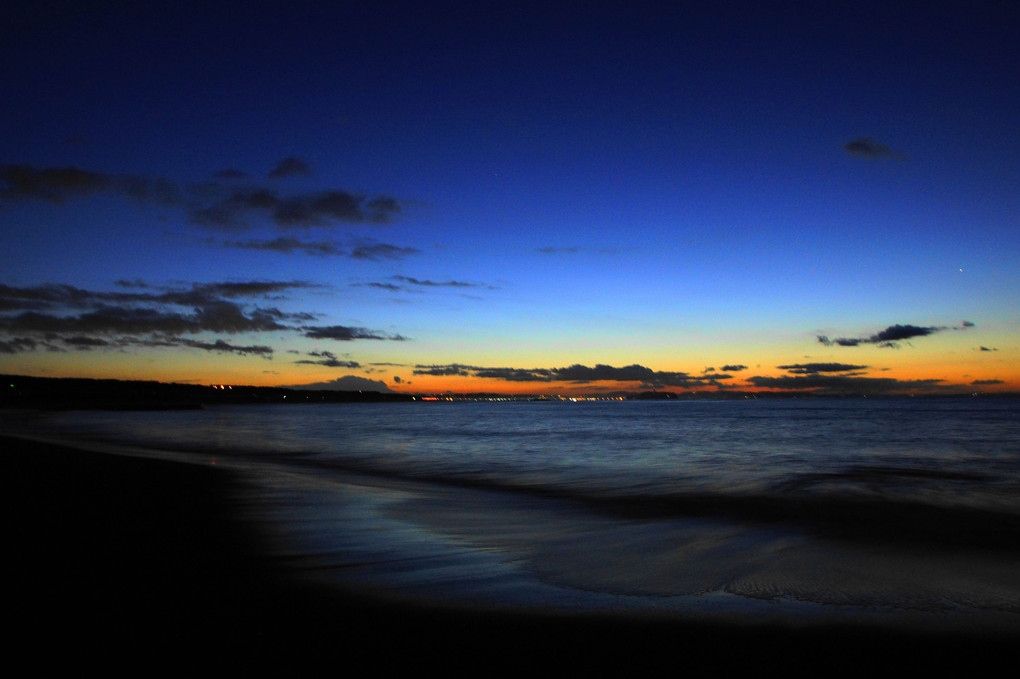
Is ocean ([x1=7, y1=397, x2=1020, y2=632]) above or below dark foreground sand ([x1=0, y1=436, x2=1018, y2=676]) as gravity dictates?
below

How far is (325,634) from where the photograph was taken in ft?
15.4

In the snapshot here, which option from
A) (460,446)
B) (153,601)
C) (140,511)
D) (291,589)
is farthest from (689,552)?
(460,446)

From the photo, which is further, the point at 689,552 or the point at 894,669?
the point at 689,552

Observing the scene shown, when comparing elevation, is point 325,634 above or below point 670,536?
above

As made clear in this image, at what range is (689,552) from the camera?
8320mm

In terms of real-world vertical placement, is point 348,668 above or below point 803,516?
above

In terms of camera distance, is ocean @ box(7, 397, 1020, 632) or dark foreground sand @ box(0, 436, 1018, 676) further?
ocean @ box(7, 397, 1020, 632)

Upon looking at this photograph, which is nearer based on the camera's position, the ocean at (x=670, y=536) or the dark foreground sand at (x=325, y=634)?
the dark foreground sand at (x=325, y=634)

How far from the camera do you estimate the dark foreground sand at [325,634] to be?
427cm

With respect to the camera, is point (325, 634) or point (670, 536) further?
point (670, 536)

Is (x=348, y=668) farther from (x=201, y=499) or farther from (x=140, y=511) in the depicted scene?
(x=201, y=499)

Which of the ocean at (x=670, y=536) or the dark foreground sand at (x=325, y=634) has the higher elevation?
the dark foreground sand at (x=325, y=634)

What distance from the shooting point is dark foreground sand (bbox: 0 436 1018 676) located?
14.0 ft

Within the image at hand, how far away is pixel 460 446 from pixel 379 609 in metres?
28.0
